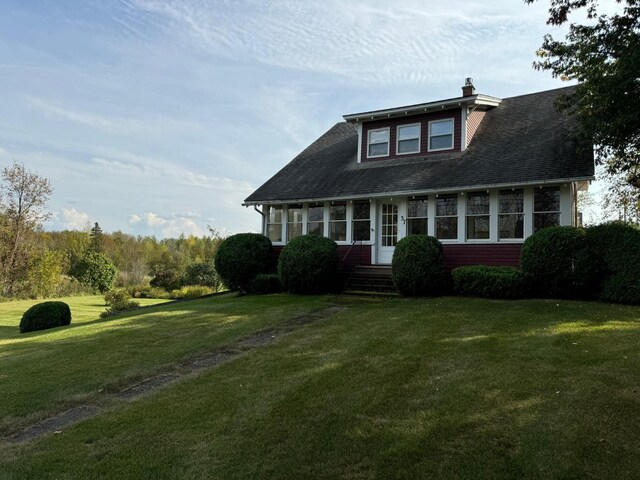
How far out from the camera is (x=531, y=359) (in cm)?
630

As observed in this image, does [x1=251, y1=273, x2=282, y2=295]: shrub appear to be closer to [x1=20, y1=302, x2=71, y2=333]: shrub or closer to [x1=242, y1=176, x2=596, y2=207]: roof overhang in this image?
[x1=242, y1=176, x2=596, y2=207]: roof overhang

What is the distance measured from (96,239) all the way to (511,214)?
3772 cm

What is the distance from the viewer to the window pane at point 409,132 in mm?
17188

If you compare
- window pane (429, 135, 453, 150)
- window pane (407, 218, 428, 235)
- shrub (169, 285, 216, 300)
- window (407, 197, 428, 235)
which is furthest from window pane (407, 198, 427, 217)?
shrub (169, 285, 216, 300)

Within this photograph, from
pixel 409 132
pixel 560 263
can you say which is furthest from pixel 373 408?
pixel 409 132

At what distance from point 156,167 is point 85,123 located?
4.18 metres

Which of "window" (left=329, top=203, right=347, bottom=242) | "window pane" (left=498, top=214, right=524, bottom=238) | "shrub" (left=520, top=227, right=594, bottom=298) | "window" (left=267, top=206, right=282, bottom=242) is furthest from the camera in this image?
"window" (left=267, top=206, right=282, bottom=242)

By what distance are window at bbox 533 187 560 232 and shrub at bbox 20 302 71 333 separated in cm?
1556

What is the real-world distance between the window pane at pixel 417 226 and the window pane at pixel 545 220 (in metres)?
3.47

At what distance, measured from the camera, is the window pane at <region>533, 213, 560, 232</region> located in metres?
13.4

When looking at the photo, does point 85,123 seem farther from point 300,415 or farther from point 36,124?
point 300,415

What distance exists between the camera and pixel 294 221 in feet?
60.8

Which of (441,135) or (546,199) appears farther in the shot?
(441,135)

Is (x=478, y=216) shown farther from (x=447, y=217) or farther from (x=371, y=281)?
(x=371, y=281)
